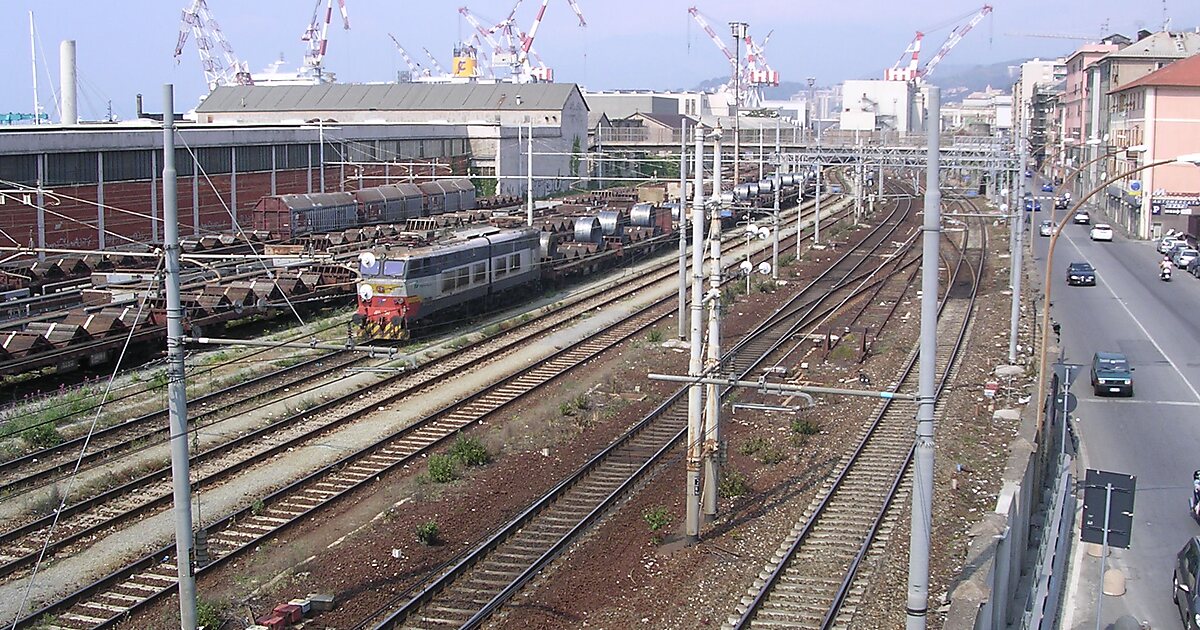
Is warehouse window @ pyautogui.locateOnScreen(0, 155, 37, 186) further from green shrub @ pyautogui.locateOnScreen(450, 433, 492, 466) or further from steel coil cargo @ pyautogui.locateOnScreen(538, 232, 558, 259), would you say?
green shrub @ pyautogui.locateOnScreen(450, 433, 492, 466)

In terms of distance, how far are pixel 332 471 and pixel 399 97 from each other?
6886cm

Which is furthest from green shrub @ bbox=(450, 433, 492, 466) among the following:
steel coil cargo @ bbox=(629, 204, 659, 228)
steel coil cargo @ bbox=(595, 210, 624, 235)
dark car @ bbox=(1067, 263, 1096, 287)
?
steel coil cargo @ bbox=(629, 204, 659, 228)

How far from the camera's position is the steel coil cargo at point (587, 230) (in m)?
42.9

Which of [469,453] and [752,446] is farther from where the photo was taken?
[752,446]

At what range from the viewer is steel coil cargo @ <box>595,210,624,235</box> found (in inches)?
1773

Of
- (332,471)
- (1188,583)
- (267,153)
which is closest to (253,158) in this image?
(267,153)

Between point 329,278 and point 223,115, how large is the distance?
6154cm

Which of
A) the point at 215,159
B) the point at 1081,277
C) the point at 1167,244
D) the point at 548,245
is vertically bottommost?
the point at 1081,277

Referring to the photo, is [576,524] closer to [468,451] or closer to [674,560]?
[674,560]

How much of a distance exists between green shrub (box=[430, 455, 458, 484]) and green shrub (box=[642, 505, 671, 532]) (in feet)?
10.3

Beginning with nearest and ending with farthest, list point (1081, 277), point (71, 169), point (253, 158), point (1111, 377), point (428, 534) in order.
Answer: point (428, 534), point (1111, 377), point (71, 169), point (1081, 277), point (253, 158)

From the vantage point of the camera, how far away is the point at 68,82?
186 feet

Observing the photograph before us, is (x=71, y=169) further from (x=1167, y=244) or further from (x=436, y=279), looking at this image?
(x=1167, y=244)

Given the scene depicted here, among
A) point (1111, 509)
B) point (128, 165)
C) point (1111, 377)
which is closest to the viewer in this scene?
point (1111, 509)
